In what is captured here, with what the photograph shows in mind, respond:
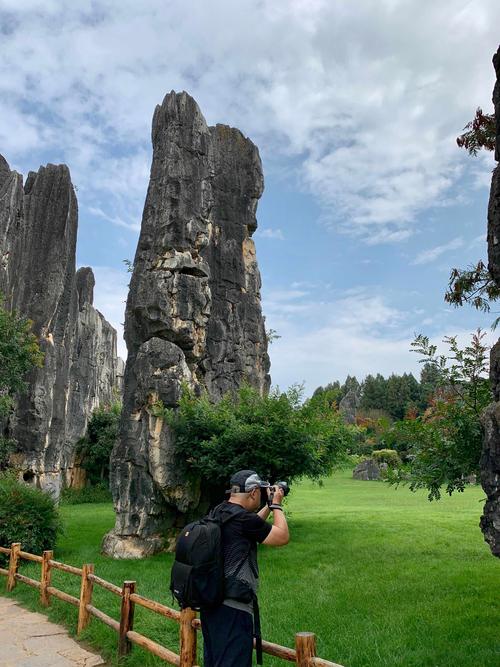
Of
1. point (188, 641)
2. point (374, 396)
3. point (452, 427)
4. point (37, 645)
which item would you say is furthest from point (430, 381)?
point (374, 396)

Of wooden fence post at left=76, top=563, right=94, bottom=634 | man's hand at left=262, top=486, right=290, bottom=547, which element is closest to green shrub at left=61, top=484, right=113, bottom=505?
wooden fence post at left=76, top=563, right=94, bottom=634

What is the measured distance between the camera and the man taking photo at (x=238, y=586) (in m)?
4.29

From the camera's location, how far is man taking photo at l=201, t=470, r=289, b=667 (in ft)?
14.1

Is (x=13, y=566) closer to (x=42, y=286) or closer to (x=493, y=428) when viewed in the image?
(x=493, y=428)

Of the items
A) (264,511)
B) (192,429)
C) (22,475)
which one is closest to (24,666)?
(264,511)

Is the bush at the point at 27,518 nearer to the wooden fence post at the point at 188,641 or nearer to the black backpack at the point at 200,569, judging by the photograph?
the wooden fence post at the point at 188,641

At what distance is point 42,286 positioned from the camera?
29.9 meters

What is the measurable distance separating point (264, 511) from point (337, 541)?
14.2 meters

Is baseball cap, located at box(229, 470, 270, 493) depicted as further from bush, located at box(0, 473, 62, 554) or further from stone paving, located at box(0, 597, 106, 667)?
bush, located at box(0, 473, 62, 554)

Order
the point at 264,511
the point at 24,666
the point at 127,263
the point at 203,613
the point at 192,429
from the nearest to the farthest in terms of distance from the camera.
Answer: the point at 203,613 < the point at 264,511 < the point at 24,666 < the point at 192,429 < the point at 127,263

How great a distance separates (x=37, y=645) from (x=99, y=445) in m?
32.8

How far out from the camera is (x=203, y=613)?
175 inches

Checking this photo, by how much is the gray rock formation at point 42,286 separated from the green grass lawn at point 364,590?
733 cm

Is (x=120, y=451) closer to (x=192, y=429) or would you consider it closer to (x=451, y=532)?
(x=192, y=429)
